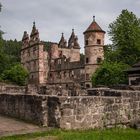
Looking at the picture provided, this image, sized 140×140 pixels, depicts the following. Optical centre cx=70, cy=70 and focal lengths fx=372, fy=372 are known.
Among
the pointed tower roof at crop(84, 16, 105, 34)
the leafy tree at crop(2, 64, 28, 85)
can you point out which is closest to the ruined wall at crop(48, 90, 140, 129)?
the leafy tree at crop(2, 64, 28, 85)

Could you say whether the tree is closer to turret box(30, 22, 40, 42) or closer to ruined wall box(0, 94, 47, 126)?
turret box(30, 22, 40, 42)

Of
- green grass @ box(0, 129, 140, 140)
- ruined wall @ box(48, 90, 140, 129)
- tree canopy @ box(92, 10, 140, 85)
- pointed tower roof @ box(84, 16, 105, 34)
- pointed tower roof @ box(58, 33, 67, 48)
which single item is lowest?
green grass @ box(0, 129, 140, 140)

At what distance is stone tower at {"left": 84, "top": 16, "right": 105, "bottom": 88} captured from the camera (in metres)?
70.2

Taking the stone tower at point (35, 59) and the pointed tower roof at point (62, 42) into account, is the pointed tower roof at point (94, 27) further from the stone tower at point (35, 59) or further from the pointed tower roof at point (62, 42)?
the pointed tower roof at point (62, 42)

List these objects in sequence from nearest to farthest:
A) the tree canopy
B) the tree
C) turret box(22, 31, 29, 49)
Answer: the tree canopy
the tree
turret box(22, 31, 29, 49)

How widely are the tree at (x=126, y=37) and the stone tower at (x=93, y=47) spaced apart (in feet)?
35.6

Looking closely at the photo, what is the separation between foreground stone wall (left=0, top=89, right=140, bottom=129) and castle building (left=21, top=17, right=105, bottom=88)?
2269 inches

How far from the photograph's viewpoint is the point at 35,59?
8294 centimetres

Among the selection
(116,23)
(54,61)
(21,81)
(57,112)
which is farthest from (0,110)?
(54,61)

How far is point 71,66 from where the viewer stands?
79812 mm

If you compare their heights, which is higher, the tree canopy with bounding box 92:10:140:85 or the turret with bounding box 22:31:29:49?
the turret with bounding box 22:31:29:49

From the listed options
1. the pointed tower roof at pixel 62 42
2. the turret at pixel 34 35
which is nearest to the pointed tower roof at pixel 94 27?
the turret at pixel 34 35

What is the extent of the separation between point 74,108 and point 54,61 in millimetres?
75139

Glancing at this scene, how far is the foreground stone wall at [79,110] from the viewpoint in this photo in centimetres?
1066
